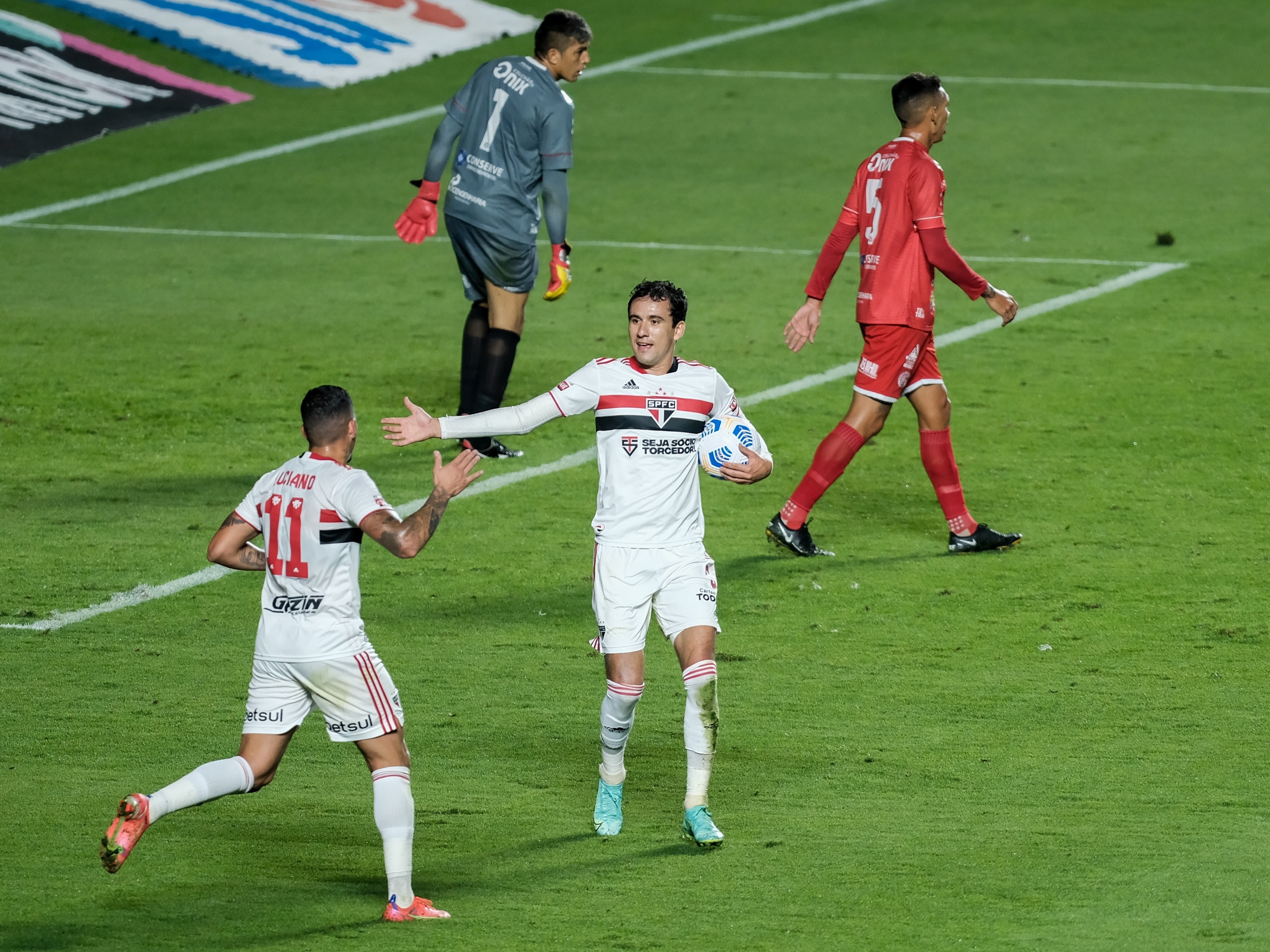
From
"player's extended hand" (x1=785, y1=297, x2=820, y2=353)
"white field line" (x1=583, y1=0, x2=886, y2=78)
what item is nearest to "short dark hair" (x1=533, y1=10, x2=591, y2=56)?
"player's extended hand" (x1=785, y1=297, x2=820, y2=353)

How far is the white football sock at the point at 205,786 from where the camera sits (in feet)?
19.7

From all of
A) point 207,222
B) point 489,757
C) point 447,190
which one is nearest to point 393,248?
point 207,222

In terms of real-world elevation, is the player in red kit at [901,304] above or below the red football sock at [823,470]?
above

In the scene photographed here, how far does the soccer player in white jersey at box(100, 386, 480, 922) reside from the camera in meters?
6.05

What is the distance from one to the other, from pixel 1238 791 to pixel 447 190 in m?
6.37

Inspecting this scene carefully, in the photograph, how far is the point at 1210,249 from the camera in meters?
16.9

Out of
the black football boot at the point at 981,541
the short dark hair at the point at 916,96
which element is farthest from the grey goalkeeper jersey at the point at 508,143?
the black football boot at the point at 981,541

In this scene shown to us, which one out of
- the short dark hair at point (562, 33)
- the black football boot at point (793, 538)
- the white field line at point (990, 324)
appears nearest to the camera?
the black football boot at point (793, 538)

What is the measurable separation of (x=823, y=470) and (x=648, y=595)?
3380mm

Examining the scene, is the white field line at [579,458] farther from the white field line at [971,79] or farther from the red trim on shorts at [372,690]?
the white field line at [971,79]

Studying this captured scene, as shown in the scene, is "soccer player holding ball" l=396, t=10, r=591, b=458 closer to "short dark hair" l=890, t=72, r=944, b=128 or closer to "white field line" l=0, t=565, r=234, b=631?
"short dark hair" l=890, t=72, r=944, b=128

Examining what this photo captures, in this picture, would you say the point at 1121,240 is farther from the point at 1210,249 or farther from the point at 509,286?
the point at 509,286

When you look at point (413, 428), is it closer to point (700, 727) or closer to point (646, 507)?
point (646, 507)

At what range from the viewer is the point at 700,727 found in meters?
6.71
